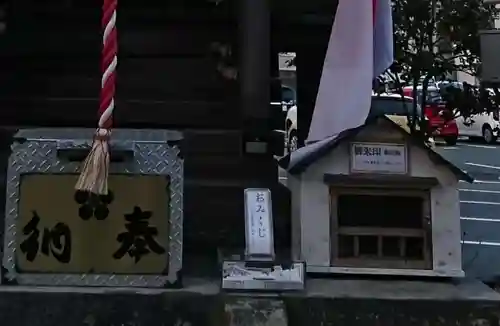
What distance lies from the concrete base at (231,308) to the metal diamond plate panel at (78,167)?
79mm

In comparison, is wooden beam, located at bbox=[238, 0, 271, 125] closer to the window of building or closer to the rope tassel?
the window of building

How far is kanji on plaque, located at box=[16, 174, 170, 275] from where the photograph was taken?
3373mm

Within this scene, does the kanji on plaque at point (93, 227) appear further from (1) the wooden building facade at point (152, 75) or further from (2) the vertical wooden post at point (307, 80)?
(2) the vertical wooden post at point (307, 80)

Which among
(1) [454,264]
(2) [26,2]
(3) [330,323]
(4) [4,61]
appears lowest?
(3) [330,323]

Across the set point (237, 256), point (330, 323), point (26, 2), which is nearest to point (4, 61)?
point (26, 2)

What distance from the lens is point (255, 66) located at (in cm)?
472

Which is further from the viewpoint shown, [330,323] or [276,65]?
[276,65]

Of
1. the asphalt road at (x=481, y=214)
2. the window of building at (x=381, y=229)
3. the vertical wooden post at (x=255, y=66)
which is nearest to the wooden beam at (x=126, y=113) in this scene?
the vertical wooden post at (x=255, y=66)

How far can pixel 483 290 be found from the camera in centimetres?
355

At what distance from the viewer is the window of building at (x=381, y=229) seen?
374 cm

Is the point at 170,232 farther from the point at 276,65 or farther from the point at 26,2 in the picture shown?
the point at 276,65

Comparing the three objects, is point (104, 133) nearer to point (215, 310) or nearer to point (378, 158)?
point (215, 310)

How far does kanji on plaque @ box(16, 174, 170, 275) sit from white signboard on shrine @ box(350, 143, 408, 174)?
40.4 inches

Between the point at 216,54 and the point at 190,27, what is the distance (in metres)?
0.30
